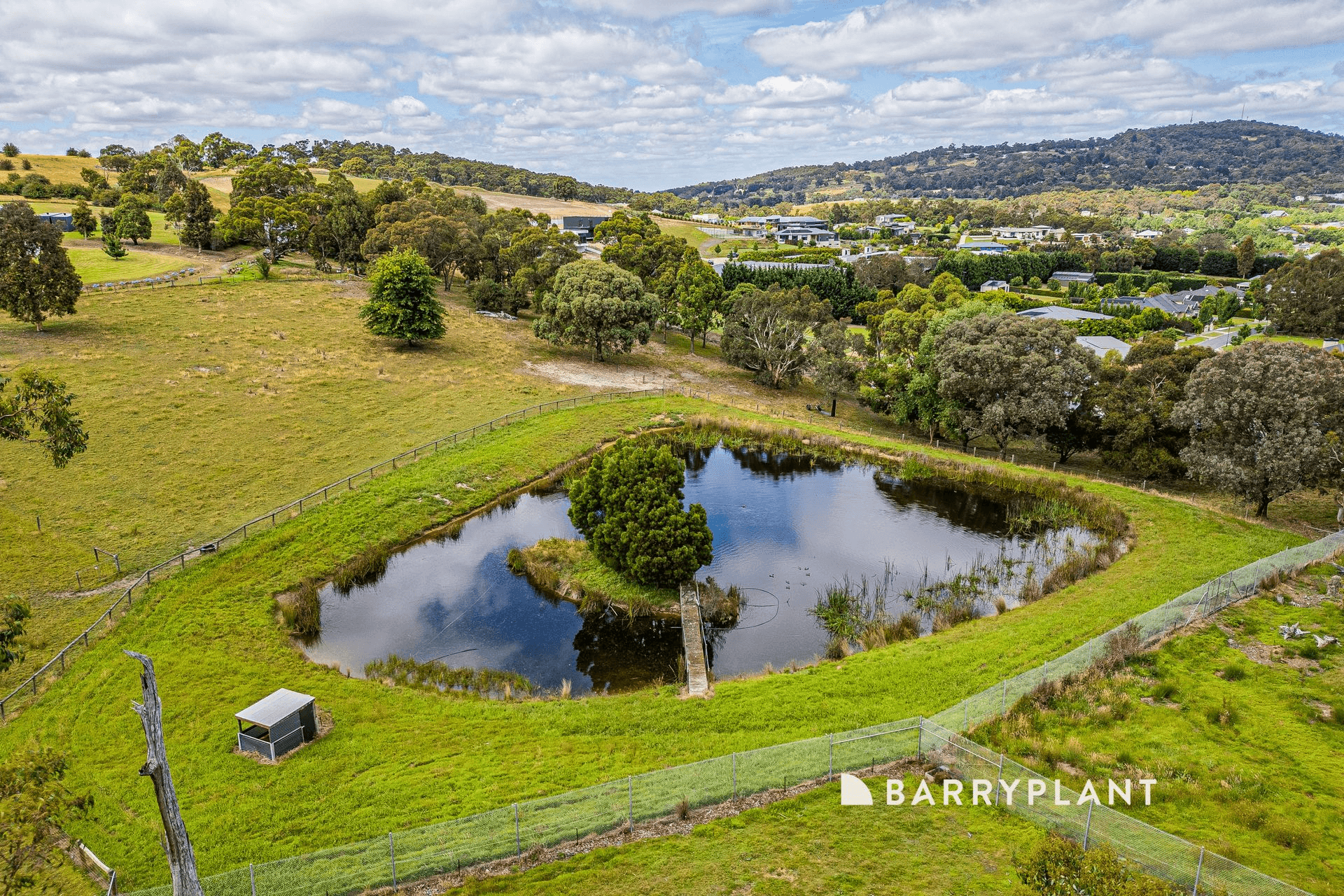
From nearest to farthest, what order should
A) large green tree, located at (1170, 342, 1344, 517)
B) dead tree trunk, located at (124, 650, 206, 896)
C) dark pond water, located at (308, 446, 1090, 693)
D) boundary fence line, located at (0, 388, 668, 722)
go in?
dead tree trunk, located at (124, 650, 206, 896) < boundary fence line, located at (0, 388, 668, 722) < dark pond water, located at (308, 446, 1090, 693) < large green tree, located at (1170, 342, 1344, 517)

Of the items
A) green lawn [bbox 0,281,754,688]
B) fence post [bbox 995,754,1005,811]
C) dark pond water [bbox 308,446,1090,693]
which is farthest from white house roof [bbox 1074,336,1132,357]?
fence post [bbox 995,754,1005,811]

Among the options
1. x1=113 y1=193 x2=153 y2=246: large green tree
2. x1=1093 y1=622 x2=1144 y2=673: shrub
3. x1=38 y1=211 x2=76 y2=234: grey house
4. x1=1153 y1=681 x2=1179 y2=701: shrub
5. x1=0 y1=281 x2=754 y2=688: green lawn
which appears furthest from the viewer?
x1=38 y1=211 x2=76 y2=234: grey house

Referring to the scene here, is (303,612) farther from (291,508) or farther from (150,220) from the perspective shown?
(150,220)

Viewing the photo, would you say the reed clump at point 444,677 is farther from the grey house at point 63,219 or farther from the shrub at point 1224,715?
the grey house at point 63,219

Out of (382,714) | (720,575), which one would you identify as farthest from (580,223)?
(382,714)

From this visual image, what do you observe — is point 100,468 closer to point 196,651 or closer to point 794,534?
point 196,651

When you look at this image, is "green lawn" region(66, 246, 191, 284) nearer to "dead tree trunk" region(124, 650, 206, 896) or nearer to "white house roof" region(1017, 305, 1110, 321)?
"dead tree trunk" region(124, 650, 206, 896)
